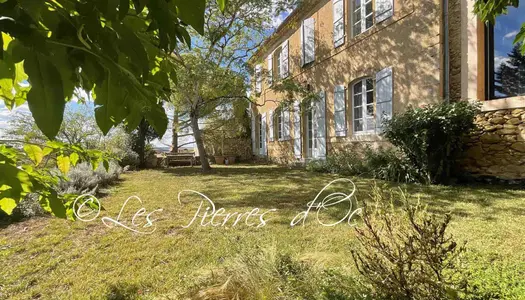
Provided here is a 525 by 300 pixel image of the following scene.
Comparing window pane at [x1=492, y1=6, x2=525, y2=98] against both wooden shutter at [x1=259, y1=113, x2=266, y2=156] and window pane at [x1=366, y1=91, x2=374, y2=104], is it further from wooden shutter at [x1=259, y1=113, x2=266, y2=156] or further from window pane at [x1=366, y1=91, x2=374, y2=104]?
wooden shutter at [x1=259, y1=113, x2=266, y2=156]

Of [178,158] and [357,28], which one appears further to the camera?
[178,158]

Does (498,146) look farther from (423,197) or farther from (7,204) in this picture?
(7,204)

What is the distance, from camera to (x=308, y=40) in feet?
35.3

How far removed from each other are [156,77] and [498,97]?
670cm

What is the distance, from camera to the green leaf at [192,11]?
550 mm

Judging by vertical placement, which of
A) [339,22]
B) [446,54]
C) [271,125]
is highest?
[339,22]

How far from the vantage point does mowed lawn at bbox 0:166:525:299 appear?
2.19 metres

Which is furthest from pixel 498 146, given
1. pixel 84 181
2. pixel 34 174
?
pixel 84 181

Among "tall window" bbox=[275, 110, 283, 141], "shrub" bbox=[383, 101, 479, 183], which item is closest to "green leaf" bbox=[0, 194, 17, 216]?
"shrub" bbox=[383, 101, 479, 183]

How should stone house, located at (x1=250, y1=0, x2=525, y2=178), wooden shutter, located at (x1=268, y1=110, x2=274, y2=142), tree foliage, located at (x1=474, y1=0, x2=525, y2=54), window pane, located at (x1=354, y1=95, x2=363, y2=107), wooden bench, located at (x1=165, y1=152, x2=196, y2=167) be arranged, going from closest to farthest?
tree foliage, located at (x1=474, y1=0, x2=525, y2=54)
stone house, located at (x1=250, y1=0, x2=525, y2=178)
window pane, located at (x1=354, y1=95, x2=363, y2=107)
wooden bench, located at (x1=165, y1=152, x2=196, y2=167)
wooden shutter, located at (x1=268, y1=110, x2=274, y2=142)

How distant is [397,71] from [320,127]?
323 centimetres

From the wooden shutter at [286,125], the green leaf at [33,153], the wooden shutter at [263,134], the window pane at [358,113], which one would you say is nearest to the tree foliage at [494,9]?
the green leaf at [33,153]

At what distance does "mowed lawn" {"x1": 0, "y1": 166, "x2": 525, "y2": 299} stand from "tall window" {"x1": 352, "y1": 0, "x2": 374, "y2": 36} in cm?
514

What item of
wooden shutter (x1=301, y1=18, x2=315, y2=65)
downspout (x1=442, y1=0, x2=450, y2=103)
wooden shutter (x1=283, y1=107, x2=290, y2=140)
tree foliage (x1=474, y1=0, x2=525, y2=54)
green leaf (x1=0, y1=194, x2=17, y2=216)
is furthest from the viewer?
wooden shutter (x1=283, y1=107, x2=290, y2=140)
